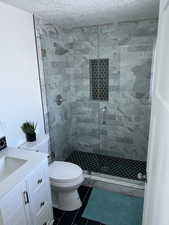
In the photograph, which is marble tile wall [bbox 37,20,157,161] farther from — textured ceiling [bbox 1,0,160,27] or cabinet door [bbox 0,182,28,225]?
cabinet door [bbox 0,182,28,225]

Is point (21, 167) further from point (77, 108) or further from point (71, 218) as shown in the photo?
point (77, 108)

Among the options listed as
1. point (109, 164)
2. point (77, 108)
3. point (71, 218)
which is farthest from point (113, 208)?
point (77, 108)

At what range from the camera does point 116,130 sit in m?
3.03

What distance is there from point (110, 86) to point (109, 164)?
1.29 metres

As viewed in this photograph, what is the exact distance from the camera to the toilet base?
7.07ft

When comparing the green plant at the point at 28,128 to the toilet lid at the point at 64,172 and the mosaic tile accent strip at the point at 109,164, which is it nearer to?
the toilet lid at the point at 64,172

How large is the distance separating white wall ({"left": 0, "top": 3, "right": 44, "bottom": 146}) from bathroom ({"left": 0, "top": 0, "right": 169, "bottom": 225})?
0.03ft

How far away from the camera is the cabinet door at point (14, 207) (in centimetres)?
125

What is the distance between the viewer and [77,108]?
3.18m

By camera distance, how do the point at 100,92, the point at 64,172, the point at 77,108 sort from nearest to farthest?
the point at 64,172 → the point at 100,92 → the point at 77,108

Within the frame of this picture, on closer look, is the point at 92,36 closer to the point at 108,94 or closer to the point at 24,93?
the point at 108,94

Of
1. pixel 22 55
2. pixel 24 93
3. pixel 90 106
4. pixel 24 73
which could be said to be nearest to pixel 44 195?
pixel 24 93

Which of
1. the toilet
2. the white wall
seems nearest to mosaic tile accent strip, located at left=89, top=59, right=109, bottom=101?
the white wall

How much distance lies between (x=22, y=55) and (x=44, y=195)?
1527mm
